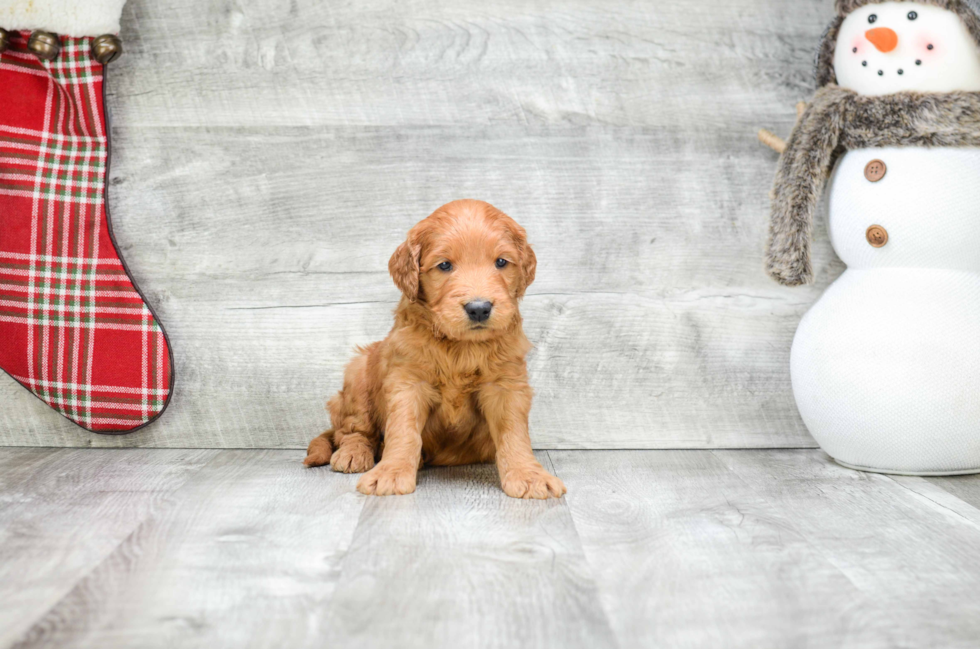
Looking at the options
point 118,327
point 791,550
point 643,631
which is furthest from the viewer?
point 118,327

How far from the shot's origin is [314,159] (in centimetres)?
244

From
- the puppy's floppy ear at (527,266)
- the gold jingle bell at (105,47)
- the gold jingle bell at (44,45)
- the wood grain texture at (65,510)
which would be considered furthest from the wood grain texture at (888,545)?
the gold jingle bell at (44,45)

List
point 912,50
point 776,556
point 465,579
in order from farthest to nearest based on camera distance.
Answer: point 912,50
point 776,556
point 465,579

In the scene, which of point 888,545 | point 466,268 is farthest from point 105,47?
point 888,545

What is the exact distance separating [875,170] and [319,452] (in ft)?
5.24

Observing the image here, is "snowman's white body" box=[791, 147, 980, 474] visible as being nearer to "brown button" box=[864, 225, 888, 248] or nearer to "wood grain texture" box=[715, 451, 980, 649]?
"brown button" box=[864, 225, 888, 248]

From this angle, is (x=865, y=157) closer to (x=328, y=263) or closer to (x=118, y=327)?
(x=328, y=263)

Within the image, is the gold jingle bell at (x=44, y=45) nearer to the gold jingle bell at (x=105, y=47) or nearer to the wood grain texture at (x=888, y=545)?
the gold jingle bell at (x=105, y=47)

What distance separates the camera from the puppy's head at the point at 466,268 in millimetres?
1822

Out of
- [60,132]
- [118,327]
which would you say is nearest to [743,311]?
[118,327]

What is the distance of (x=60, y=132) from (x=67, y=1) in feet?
1.16

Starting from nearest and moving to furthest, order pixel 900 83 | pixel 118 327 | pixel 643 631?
pixel 643 631 → pixel 900 83 → pixel 118 327

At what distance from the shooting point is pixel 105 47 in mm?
2246

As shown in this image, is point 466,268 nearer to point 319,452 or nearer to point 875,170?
point 319,452
